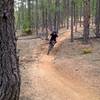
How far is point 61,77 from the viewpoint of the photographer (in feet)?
51.2

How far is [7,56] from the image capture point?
4707 millimetres

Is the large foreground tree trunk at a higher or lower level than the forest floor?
higher

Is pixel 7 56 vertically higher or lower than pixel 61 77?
higher

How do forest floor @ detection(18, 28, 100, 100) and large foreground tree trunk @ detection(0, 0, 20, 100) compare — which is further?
forest floor @ detection(18, 28, 100, 100)

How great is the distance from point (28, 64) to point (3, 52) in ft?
48.2

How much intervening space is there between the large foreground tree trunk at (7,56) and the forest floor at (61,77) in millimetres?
6687

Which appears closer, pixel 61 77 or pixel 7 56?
pixel 7 56

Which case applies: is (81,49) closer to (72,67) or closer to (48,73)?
(72,67)

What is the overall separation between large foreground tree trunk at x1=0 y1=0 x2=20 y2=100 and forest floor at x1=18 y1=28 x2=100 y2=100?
6.69m

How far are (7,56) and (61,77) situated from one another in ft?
36.2

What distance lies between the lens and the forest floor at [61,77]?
12281 mm

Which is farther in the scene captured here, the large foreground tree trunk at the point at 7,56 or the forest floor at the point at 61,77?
the forest floor at the point at 61,77

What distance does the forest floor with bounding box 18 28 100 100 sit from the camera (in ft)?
40.3

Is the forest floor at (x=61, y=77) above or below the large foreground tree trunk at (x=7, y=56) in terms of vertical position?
below
